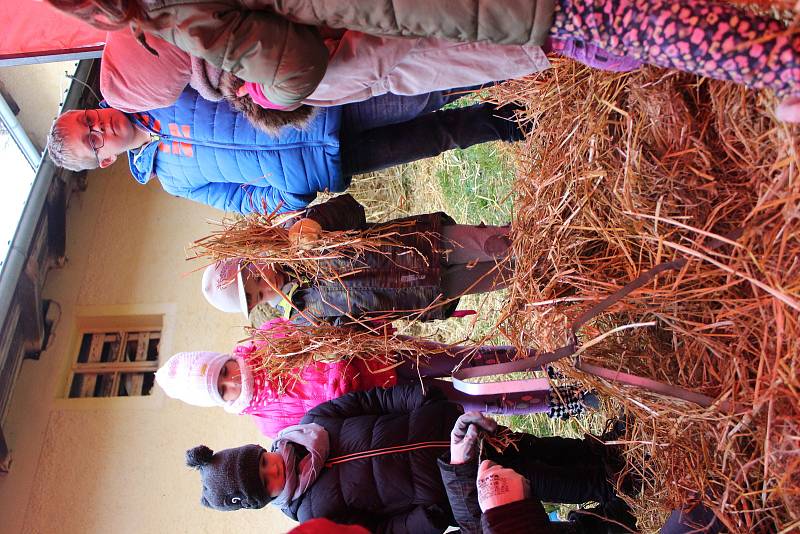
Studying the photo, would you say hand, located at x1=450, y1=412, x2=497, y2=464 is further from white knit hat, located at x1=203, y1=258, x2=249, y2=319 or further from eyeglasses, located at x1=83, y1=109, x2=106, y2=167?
eyeglasses, located at x1=83, y1=109, x2=106, y2=167

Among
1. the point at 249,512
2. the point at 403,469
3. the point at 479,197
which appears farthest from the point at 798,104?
the point at 249,512

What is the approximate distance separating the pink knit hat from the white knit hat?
28 cm

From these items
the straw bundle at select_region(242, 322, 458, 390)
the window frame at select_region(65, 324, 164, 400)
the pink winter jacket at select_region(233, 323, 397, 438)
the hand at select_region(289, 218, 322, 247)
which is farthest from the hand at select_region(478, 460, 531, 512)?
the window frame at select_region(65, 324, 164, 400)

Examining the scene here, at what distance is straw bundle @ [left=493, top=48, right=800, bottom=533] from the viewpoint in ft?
4.28

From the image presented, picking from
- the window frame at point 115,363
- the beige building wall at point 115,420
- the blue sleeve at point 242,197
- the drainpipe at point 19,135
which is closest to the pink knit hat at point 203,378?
the blue sleeve at point 242,197

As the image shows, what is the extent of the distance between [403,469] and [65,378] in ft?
11.4

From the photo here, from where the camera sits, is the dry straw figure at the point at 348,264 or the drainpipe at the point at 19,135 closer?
the dry straw figure at the point at 348,264

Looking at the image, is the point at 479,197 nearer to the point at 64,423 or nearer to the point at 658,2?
the point at 658,2

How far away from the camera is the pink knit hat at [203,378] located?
245 cm

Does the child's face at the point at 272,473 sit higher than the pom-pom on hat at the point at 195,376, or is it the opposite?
the pom-pom on hat at the point at 195,376

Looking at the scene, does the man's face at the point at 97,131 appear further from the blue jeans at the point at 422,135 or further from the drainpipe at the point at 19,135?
the drainpipe at the point at 19,135

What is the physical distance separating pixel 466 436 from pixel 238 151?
1.38 metres

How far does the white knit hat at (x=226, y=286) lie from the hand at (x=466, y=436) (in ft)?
3.02

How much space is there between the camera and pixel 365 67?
1674 mm
